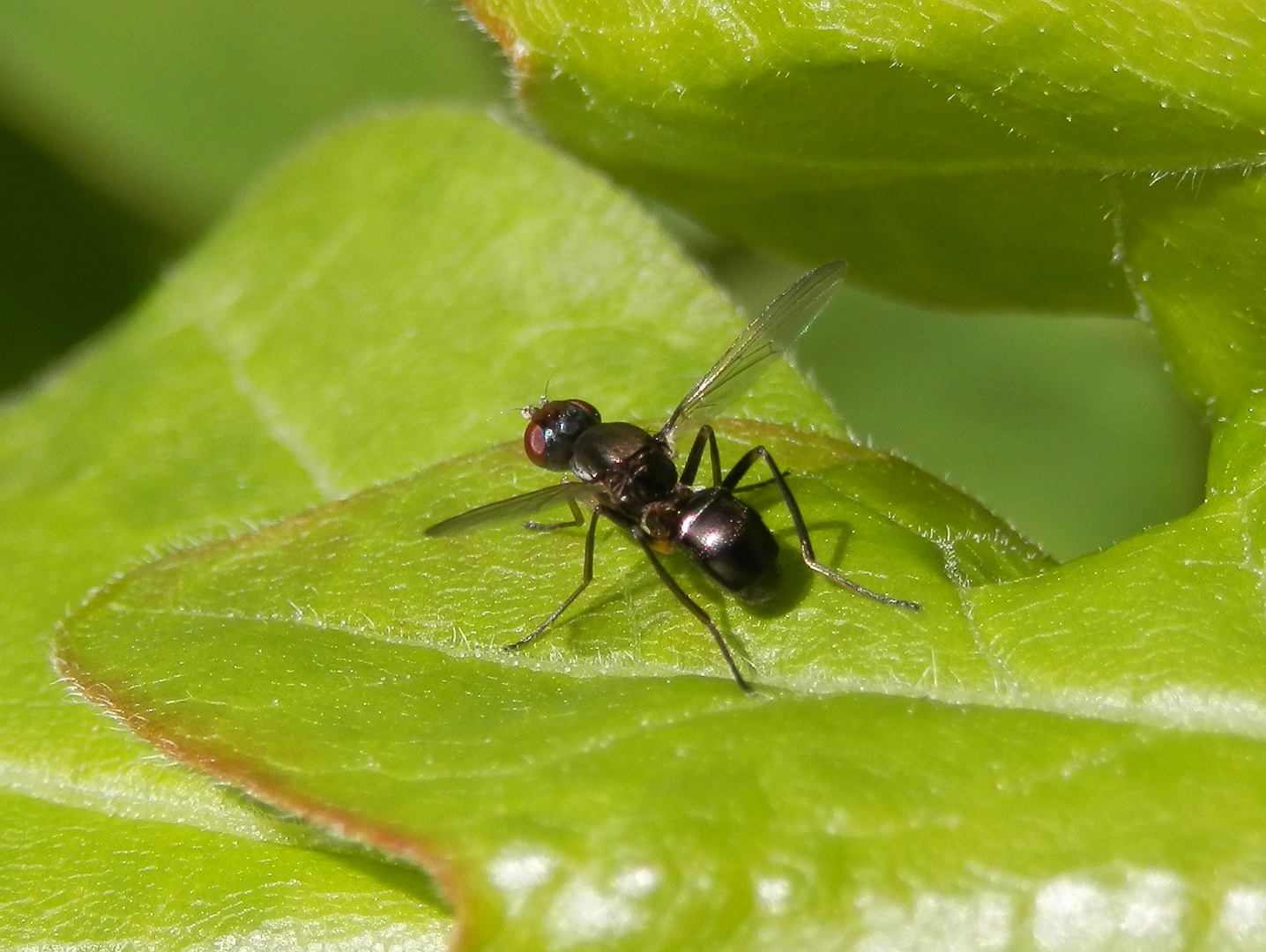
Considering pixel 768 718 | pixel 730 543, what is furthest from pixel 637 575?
pixel 768 718

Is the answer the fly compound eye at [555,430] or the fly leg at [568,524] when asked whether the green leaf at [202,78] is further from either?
the fly leg at [568,524]

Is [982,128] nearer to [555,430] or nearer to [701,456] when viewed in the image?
[701,456]

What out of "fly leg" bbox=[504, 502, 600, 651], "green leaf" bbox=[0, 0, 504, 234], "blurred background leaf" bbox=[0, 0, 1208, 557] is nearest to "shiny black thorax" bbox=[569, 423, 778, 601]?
"fly leg" bbox=[504, 502, 600, 651]

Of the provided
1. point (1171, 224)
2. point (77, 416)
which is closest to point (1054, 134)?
point (1171, 224)

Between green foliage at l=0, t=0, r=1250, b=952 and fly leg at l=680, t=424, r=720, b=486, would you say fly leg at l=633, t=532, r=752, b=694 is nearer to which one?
green foliage at l=0, t=0, r=1250, b=952

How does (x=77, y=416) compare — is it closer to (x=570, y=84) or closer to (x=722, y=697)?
(x=570, y=84)

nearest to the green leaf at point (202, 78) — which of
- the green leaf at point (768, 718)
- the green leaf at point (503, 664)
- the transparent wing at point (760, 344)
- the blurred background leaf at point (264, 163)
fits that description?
the blurred background leaf at point (264, 163)
